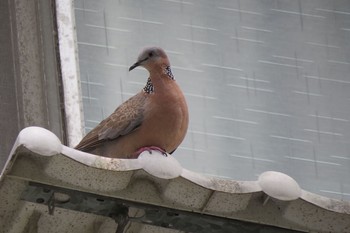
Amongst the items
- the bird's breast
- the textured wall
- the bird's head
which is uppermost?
the textured wall

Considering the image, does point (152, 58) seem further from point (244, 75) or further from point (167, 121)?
point (244, 75)

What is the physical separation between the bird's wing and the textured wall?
927mm

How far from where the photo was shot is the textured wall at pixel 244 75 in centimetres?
1095

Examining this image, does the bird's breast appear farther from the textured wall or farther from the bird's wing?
the textured wall

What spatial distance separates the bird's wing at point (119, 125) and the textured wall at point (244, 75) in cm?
93

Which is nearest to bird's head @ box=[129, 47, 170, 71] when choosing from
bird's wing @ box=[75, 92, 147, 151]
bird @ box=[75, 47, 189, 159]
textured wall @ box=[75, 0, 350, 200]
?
bird @ box=[75, 47, 189, 159]

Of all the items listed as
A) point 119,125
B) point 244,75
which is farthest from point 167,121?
point 244,75

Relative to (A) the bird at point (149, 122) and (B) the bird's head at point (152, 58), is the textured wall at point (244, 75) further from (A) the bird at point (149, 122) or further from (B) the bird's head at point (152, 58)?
(B) the bird's head at point (152, 58)

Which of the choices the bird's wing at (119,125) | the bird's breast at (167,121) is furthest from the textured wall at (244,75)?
the bird's breast at (167,121)

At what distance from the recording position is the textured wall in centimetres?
1095

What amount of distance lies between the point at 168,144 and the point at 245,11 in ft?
8.91

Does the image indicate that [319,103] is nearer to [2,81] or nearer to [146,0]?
[146,0]

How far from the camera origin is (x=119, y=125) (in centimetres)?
948

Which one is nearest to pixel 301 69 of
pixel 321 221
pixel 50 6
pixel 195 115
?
pixel 195 115
